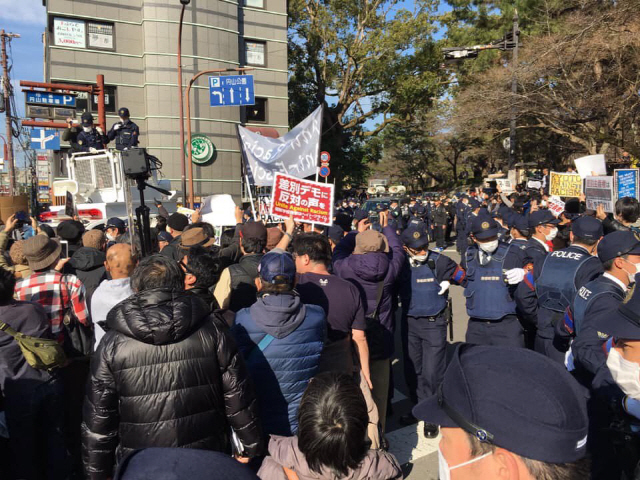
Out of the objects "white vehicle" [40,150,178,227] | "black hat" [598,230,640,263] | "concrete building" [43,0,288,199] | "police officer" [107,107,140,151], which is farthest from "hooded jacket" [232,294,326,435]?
"concrete building" [43,0,288,199]

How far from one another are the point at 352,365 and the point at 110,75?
24.2m

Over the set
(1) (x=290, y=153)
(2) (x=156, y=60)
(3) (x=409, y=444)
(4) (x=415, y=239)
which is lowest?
(3) (x=409, y=444)

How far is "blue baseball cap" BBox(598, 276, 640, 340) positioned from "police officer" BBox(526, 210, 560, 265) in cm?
323

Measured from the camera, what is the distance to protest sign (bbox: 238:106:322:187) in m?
8.95

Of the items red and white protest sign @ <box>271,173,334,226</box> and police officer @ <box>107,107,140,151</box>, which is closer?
red and white protest sign @ <box>271,173,334,226</box>

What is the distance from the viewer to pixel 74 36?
22.9 metres

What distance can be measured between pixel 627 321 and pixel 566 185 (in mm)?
9497

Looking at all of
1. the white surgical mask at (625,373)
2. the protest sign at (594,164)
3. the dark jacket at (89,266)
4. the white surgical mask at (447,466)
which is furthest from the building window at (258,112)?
the white surgical mask at (447,466)

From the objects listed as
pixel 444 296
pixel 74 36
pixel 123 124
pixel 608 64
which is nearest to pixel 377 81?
pixel 608 64

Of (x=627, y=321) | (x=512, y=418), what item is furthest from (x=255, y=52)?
(x=512, y=418)

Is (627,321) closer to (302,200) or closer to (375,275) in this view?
(375,275)

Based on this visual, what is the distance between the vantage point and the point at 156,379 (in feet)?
8.20

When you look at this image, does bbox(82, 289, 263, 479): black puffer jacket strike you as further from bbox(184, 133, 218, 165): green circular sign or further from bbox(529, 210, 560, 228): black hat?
bbox(184, 133, 218, 165): green circular sign

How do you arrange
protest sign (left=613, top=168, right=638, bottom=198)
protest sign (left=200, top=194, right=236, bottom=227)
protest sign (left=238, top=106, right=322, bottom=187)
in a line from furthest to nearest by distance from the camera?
protest sign (left=200, top=194, right=236, bottom=227)
protest sign (left=238, top=106, right=322, bottom=187)
protest sign (left=613, top=168, right=638, bottom=198)
